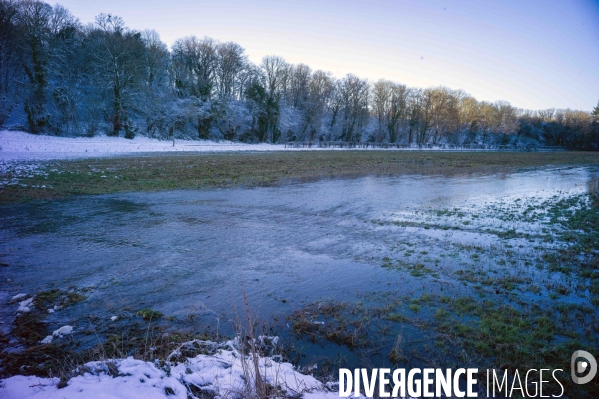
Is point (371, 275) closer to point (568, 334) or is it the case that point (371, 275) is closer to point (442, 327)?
point (442, 327)

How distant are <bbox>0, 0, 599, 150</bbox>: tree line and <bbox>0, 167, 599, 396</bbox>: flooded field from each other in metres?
40.8

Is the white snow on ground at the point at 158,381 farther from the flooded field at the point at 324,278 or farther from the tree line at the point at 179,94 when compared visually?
the tree line at the point at 179,94

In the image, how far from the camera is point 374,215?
13.7 m

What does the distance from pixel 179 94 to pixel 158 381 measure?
→ 6369cm

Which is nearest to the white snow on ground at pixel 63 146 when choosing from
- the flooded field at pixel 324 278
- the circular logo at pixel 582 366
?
the flooded field at pixel 324 278

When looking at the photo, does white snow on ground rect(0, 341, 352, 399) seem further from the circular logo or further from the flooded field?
the circular logo

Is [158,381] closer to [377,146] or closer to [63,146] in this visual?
[63,146]

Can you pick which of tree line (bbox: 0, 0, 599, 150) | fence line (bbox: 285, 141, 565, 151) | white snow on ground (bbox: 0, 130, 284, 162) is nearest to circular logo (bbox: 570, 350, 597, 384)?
white snow on ground (bbox: 0, 130, 284, 162)

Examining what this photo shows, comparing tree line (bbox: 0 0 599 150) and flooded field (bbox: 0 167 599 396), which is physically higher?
tree line (bbox: 0 0 599 150)

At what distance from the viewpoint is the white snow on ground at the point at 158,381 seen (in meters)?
3.61

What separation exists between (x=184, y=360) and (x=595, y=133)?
133808mm

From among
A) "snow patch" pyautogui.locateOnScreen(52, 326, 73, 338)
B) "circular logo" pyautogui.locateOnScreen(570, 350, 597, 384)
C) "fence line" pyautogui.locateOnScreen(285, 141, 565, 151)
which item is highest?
"fence line" pyautogui.locateOnScreen(285, 141, 565, 151)

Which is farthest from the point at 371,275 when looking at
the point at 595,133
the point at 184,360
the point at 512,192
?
the point at 595,133

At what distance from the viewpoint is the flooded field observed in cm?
521
